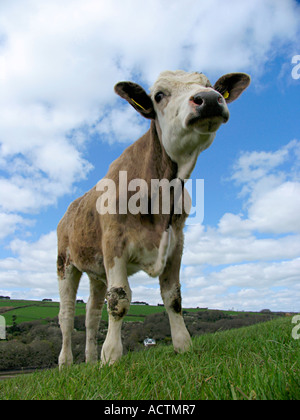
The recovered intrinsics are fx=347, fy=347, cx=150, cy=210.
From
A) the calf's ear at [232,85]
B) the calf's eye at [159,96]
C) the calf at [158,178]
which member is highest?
the calf's ear at [232,85]

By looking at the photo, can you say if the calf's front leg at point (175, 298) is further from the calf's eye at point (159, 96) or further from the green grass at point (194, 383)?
the calf's eye at point (159, 96)

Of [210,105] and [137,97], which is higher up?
[137,97]

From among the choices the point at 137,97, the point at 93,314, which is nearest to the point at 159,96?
the point at 137,97

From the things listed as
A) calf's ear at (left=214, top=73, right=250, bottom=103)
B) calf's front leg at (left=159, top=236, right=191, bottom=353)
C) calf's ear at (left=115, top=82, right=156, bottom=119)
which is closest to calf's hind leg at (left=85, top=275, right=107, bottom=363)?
calf's front leg at (left=159, top=236, right=191, bottom=353)

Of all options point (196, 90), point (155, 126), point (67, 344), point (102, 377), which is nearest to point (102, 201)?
point (155, 126)

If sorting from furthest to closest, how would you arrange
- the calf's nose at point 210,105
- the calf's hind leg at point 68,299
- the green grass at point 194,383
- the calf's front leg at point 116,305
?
1. the calf's hind leg at point 68,299
2. the calf's front leg at point 116,305
3. the calf's nose at point 210,105
4. the green grass at point 194,383

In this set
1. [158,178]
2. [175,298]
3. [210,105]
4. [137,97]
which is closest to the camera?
[210,105]

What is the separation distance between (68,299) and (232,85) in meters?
5.15

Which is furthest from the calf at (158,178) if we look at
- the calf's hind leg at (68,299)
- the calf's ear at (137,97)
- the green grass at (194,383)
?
the calf's hind leg at (68,299)

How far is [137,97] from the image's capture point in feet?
15.5

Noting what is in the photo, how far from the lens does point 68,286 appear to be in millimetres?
7266

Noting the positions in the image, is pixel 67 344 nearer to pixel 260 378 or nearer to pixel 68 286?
pixel 68 286

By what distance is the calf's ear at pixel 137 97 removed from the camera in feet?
15.2

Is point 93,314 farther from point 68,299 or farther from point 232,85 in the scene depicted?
point 232,85
